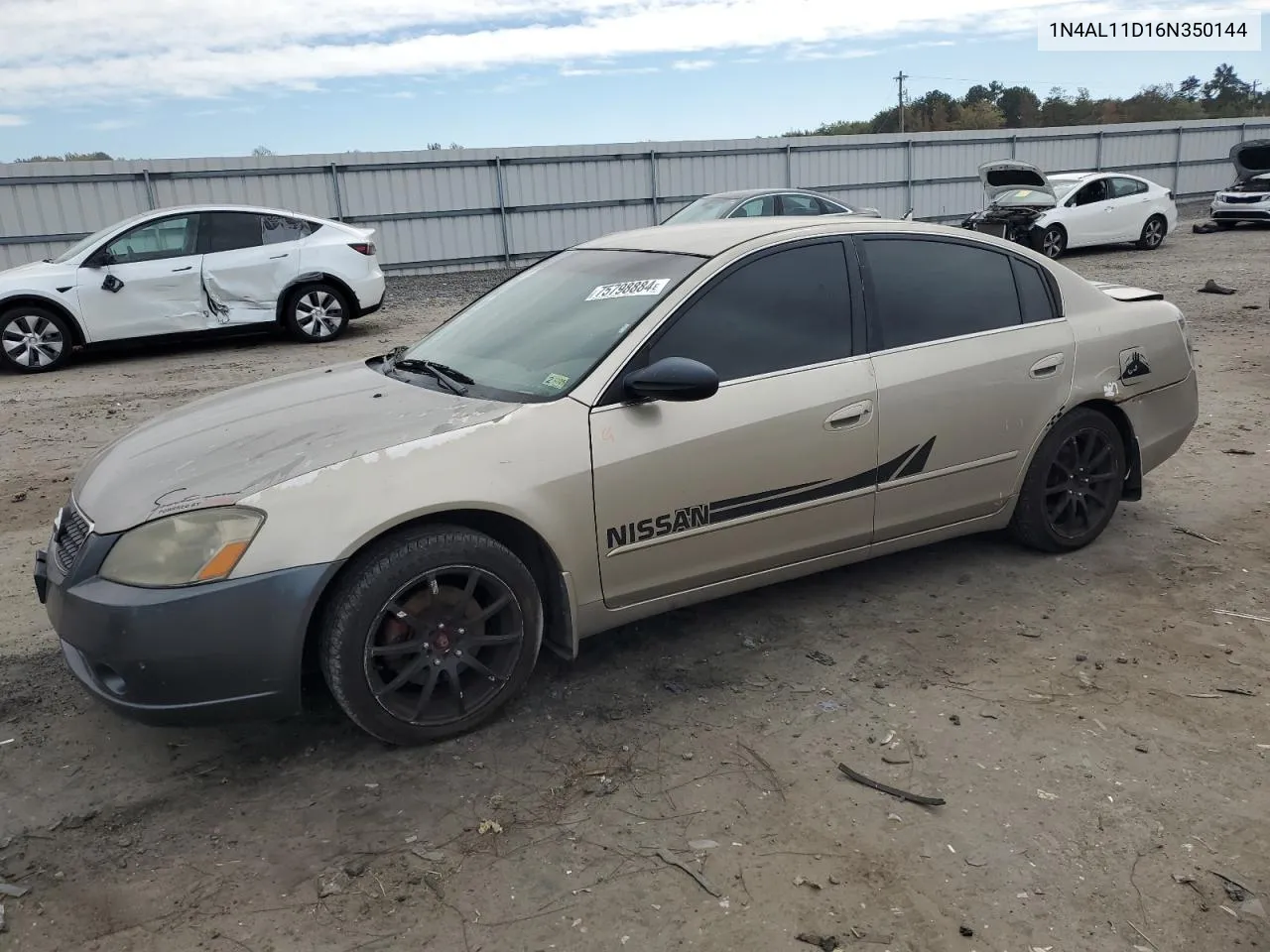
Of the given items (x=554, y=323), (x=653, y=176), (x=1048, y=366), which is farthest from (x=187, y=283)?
(x=653, y=176)

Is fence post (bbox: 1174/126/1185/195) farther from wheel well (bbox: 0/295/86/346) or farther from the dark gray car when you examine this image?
wheel well (bbox: 0/295/86/346)

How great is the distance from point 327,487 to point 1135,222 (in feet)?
64.4

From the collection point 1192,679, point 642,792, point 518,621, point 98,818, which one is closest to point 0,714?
point 98,818

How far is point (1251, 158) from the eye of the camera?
21766mm

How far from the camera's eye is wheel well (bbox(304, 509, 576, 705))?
10.2 ft

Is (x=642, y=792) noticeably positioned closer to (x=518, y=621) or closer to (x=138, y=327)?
(x=518, y=621)

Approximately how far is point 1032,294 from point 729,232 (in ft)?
4.76

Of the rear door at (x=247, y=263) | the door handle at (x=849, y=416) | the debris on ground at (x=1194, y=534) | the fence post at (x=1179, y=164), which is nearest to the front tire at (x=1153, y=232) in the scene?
the fence post at (x=1179, y=164)

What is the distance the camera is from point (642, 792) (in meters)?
3.02

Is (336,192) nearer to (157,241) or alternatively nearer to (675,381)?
(157,241)

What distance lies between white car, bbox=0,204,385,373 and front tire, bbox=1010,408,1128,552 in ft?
29.8

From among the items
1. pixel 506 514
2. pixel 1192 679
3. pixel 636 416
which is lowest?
pixel 1192 679

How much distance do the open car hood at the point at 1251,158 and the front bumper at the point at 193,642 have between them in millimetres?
24062

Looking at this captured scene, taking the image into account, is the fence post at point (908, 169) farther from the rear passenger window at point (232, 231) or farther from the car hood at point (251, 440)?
the car hood at point (251, 440)
